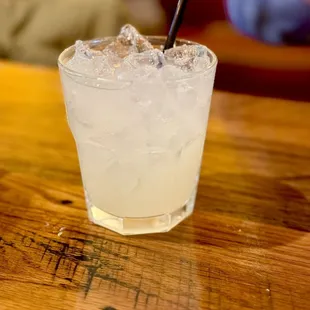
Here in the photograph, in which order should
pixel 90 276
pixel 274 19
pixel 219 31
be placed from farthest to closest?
pixel 219 31 < pixel 274 19 < pixel 90 276

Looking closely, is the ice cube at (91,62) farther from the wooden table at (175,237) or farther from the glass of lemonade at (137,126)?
the wooden table at (175,237)

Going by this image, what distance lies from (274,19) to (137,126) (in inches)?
64.7

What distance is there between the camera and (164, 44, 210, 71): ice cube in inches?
28.8

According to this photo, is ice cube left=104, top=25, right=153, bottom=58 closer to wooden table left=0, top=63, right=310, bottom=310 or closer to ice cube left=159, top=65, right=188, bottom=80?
ice cube left=159, top=65, right=188, bottom=80

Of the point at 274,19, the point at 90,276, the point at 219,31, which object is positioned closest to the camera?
the point at 90,276

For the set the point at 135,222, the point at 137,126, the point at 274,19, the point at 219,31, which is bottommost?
the point at 219,31

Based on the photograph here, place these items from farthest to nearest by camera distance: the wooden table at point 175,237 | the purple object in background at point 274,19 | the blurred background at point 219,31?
the blurred background at point 219,31 < the purple object in background at point 274,19 < the wooden table at point 175,237

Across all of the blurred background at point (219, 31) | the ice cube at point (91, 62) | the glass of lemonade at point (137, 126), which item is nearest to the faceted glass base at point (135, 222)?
the glass of lemonade at point (137, 126)

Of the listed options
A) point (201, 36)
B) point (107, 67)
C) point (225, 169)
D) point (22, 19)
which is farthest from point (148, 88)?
point (201, 36)

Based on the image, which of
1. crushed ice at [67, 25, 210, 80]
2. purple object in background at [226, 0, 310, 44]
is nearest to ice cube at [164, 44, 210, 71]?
crushed ice at [67, 25, 210, 80]

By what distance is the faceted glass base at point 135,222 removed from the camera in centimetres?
78

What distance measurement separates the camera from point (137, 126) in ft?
2.32

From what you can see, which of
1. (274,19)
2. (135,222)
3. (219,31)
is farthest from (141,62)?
(219,31)

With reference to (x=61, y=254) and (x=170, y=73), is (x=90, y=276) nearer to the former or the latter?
(x=61, y=254)
